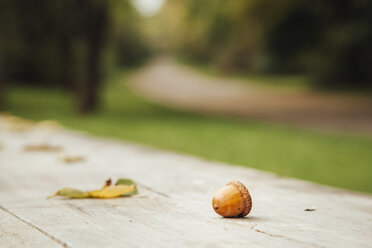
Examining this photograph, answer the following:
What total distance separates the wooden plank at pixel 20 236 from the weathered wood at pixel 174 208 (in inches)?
1.0

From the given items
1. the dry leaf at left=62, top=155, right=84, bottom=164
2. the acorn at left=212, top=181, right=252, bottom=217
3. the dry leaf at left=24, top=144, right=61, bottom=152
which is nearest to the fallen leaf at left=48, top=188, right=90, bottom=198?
the acorn at left=212, top=181, right=252, bottom=217

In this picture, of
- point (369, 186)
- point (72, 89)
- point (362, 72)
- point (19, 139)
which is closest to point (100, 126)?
point (19, 139)

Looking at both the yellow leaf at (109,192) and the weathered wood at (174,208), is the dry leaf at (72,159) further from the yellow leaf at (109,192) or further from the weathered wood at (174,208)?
the yellow leaf at (109,192)

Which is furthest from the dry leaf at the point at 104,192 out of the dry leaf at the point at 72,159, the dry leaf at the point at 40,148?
the dry leaf at the point at 40,148

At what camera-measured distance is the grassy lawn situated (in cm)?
573

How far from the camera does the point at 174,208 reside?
2297 millimetres

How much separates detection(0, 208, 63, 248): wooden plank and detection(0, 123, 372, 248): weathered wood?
2 cm

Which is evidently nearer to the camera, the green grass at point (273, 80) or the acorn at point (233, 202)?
the acorn at point (233, 202)

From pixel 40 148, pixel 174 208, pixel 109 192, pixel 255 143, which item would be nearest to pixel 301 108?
pixel 255 143

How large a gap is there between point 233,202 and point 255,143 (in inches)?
232

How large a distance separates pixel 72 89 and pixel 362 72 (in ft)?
45.6

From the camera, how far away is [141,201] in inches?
96.2

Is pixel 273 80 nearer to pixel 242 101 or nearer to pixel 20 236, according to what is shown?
pixel 242 101

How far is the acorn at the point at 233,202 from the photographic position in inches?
83.8
